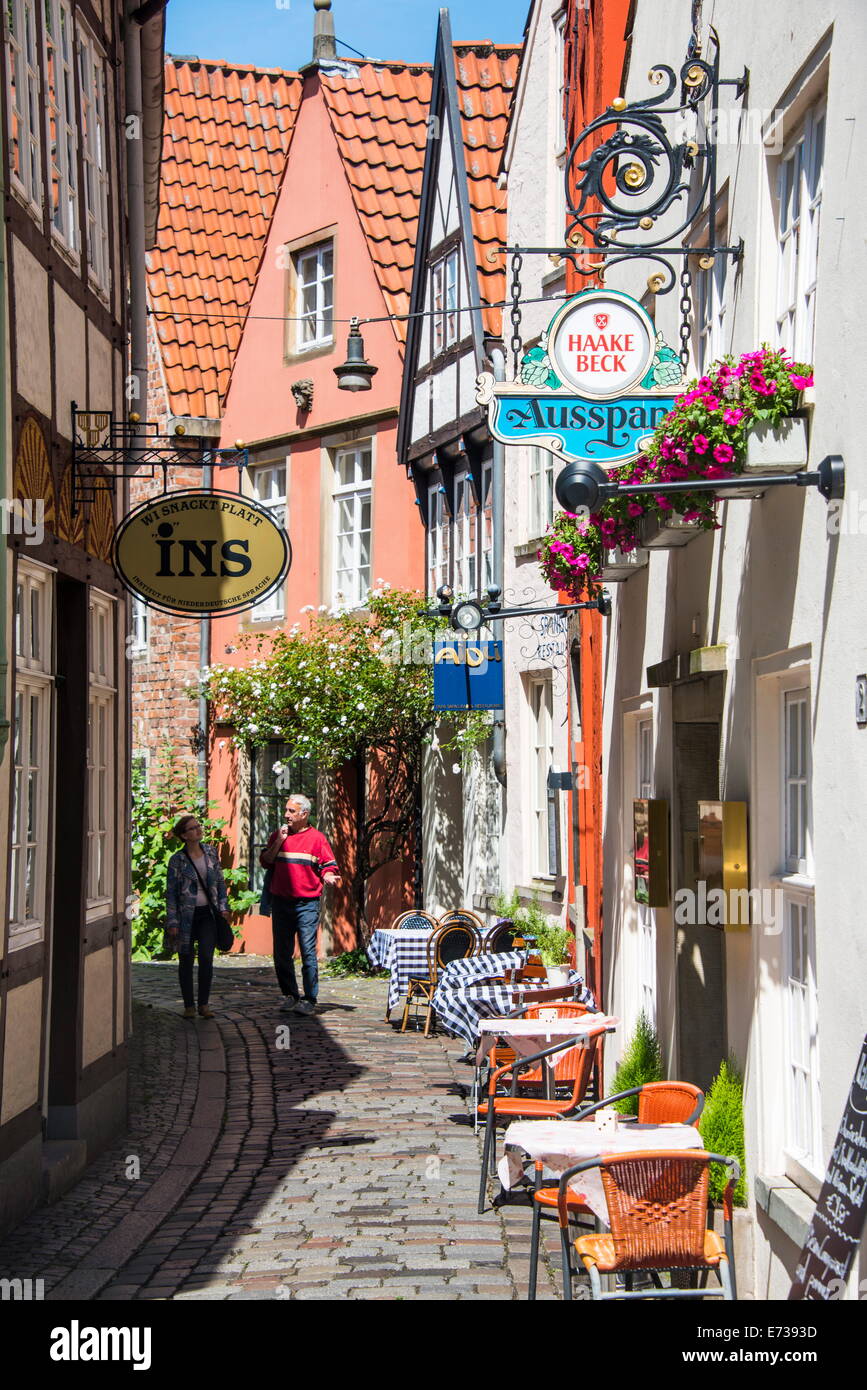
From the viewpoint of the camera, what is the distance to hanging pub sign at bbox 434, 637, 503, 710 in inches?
619

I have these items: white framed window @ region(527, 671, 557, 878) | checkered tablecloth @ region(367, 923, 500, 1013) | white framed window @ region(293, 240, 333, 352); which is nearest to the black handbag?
checkered tablecloth @ region(367, 923, 500, 1013)

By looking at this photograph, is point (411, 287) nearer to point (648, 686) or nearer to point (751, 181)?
point (648, 686)

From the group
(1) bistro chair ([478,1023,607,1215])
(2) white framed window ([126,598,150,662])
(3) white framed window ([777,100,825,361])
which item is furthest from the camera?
(2) white framed window ([126,598,150,662])

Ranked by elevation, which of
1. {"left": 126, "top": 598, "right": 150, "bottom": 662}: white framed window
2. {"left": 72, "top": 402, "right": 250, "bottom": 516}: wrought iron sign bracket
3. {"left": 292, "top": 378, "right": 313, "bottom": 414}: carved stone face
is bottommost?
{"left": 72, "top": 402, "right": 250, "bottom": 516}: wrought iron sign bracket

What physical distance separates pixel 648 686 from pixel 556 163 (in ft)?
24.2

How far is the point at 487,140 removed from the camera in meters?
18.1

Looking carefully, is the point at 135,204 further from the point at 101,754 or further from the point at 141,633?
the point at 141,633

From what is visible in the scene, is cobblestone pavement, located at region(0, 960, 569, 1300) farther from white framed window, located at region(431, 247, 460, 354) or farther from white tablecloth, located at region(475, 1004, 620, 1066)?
white framed window, located at region(431, 247, 460, 354)

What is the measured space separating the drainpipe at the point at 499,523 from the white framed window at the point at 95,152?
251 inches

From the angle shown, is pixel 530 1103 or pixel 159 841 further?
pixel 159 841

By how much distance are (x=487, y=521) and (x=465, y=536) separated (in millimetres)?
635

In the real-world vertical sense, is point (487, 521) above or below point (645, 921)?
above

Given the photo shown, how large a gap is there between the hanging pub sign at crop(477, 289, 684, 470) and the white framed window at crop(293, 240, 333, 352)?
13959mm

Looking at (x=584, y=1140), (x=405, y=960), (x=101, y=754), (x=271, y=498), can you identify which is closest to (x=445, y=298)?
(x=271, y=498)
